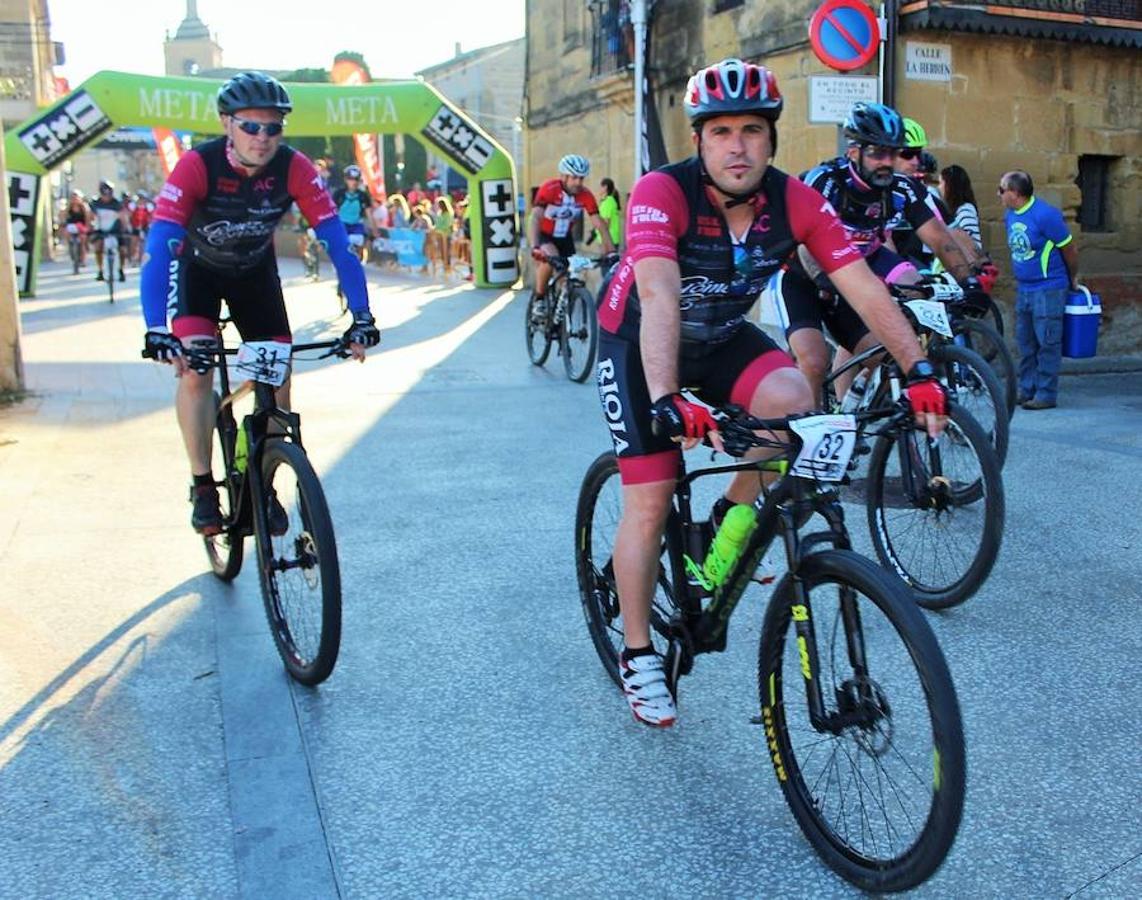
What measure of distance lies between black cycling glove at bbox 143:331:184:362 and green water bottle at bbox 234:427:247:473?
37 cm

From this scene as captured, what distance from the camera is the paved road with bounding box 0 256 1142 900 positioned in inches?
115

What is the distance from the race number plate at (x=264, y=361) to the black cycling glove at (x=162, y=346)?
0.78 feet

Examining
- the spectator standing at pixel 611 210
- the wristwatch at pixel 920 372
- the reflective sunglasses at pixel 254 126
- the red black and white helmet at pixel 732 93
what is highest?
the spectator standing at pixel 611 210

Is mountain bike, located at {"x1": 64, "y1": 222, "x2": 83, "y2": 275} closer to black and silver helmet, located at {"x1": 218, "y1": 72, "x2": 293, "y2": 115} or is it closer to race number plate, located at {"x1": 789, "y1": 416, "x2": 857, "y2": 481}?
black and silver helmet, located at {"x1": 218, "y1": 72, "x2": 293, "y2": 115}

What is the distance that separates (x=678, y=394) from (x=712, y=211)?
0.69 metres

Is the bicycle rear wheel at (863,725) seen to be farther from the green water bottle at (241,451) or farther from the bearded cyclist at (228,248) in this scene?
the green water bottle at (241,451)

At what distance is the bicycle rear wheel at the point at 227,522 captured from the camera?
4758 mm

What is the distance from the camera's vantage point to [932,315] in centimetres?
510

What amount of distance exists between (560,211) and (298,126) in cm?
939

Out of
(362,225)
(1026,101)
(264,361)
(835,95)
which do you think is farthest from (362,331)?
(362,225)

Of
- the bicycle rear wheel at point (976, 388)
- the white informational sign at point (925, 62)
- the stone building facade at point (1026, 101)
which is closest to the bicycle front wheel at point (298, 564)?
the bicycle rear wheel at point (976, 388)

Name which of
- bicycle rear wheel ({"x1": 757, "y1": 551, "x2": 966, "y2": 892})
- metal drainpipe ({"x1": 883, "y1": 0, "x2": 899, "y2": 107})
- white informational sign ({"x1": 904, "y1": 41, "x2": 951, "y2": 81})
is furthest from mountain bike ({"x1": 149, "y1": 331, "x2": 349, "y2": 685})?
white informational sign ({"x1": 904, "y1": 41, "x2": 951, "y2": 81})

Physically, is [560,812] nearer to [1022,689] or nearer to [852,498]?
[1022,689]

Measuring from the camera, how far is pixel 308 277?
2523 centimetres
